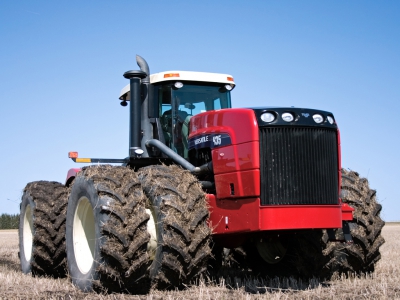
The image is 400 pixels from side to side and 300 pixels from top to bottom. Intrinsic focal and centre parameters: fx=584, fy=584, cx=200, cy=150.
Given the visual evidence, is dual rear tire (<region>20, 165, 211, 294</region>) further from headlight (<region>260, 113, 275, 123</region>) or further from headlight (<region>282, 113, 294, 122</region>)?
headlight (<region>282, 113, 294, 122</region>)

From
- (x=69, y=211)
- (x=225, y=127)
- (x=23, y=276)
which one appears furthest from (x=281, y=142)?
(x=23, y=276)

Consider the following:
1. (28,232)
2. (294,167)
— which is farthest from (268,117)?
(28,232)

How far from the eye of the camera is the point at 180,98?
8.20 meters

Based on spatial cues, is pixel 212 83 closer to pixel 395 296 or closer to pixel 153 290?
pixel 153 290

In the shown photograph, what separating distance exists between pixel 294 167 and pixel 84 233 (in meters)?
2.78

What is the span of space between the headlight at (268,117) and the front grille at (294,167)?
0.09 m

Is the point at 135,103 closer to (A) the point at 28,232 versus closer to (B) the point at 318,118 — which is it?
(B) the point at 318,118

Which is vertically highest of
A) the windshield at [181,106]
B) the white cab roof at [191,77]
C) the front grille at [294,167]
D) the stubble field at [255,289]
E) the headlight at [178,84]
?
the white cab roof at [191,77]

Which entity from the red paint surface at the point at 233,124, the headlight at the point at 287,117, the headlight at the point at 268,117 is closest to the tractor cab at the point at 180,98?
the red paint surface at the point at 233,124

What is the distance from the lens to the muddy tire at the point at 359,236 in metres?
7.57

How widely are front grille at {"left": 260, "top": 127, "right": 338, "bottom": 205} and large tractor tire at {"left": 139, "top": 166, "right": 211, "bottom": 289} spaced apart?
0.75 metres

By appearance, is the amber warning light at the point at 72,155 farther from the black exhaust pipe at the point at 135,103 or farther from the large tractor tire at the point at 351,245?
the large tractor tire at the point at 351,245

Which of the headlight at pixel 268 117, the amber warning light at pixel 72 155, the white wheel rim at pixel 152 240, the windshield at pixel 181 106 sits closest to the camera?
the headlight at pixel 268 117

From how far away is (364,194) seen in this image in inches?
311
